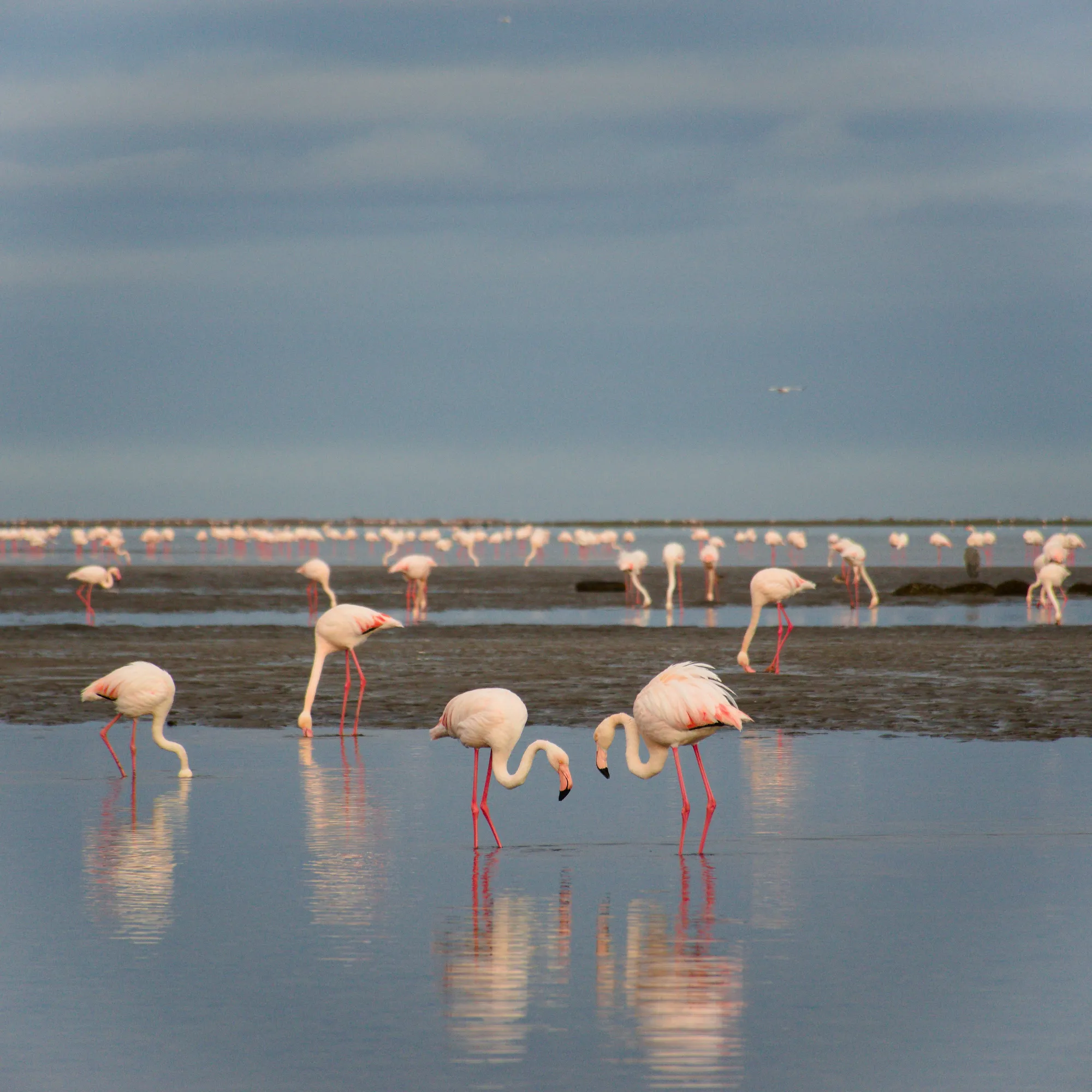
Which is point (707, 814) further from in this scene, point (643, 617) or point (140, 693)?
point (643, 617)

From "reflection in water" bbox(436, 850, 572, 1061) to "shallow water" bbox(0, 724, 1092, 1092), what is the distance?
2 centimetres

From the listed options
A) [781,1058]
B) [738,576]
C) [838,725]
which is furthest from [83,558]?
[781,1058]

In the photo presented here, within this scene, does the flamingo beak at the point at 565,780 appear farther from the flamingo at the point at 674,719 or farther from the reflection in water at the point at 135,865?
the reflection in water at the point at 135,865

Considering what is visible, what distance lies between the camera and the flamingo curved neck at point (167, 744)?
12.5 meters

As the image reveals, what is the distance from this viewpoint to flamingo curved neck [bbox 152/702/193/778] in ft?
41.0

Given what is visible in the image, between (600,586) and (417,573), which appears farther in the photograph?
(600,586)

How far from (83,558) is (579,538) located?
68.4ft

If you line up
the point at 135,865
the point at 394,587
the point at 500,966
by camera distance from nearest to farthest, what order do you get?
the point at 500,966
the point at 135,865
the point at 394,587

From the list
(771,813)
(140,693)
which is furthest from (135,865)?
(771,813)

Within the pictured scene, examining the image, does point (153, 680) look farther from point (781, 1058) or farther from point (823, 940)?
point (781, 1058)

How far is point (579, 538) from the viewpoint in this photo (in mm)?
70750

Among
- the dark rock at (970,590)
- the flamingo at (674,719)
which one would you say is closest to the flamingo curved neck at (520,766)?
the flamingo at (674,719)

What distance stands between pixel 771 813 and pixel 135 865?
414 centimetres

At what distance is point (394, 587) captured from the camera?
4400 cm
